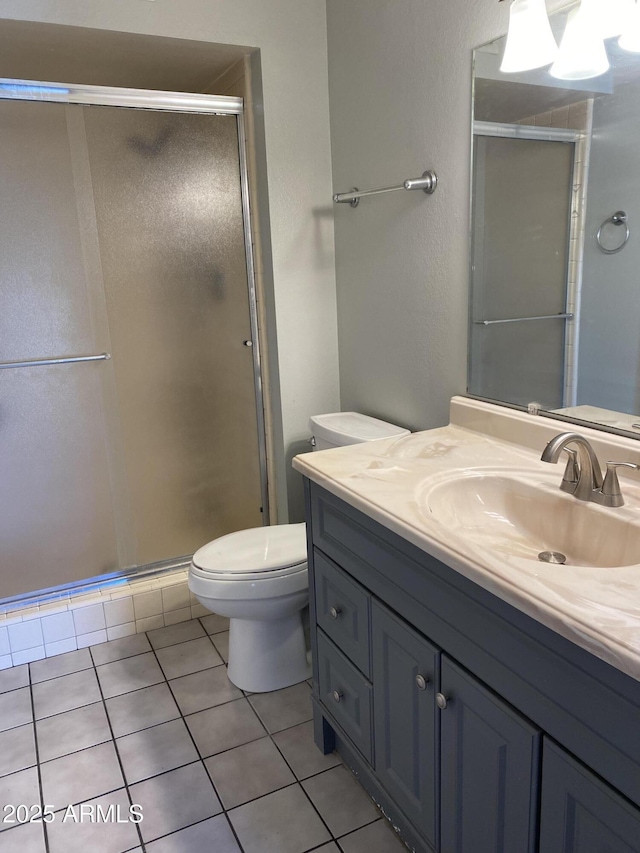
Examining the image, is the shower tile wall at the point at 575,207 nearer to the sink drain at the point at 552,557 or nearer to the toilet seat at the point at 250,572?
the sink drain at the point at 552,557

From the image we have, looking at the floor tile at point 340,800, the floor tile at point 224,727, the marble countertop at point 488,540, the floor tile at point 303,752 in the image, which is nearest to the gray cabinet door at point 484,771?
the marble countertop at point 488,540

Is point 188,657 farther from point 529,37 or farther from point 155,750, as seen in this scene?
point 529,37

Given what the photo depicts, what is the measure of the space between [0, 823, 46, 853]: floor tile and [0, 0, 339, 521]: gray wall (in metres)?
1.38

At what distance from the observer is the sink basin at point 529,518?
122 centimetres

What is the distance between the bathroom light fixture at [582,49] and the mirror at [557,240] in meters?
0.02

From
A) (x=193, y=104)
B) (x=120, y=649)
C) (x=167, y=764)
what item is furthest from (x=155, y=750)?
(x=193, y=104)

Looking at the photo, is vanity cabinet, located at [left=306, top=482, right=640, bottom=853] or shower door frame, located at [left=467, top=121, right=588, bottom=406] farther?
shower door frame, located at [left=467, top=121, right=588, bottom=406]

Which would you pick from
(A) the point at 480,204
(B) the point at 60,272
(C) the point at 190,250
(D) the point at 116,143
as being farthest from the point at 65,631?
(A) the point at 480,204

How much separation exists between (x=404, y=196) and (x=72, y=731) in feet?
6.18

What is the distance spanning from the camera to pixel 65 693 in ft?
7.07

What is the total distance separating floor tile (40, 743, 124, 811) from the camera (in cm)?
173

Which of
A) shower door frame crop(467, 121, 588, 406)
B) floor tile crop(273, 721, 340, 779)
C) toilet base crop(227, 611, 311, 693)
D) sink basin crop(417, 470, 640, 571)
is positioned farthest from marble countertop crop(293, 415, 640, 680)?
floor tile crop(273, 721, 340, 779)

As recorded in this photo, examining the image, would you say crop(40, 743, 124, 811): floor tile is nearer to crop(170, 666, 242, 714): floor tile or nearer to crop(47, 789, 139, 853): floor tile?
crop(47, 789, 139, 853): floor tile

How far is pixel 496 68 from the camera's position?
5.38 ft
